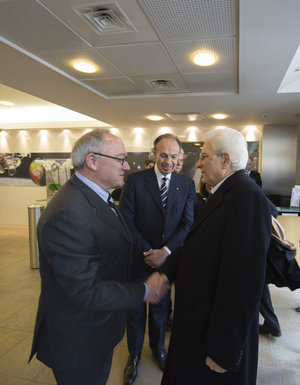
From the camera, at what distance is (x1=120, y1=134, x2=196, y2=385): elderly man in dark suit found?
233 centimetres

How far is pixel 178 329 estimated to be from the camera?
147cm

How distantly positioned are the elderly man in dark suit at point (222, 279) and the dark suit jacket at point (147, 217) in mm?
889

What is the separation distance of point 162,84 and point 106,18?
181cm

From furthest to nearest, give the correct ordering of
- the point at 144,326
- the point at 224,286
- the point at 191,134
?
the point at 191,134 < the point at 144,326 < the point at 224,286

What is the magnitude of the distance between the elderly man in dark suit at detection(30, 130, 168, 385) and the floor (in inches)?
43.1

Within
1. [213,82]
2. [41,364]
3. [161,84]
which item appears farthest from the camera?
[161,84]

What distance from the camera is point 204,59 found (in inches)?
121

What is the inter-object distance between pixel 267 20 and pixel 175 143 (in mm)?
1178

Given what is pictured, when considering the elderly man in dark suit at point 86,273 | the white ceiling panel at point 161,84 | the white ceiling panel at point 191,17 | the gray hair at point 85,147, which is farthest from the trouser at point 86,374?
the white ceiling panel at point 161,84

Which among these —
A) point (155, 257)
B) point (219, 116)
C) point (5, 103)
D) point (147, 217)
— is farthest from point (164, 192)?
point (5, 103)

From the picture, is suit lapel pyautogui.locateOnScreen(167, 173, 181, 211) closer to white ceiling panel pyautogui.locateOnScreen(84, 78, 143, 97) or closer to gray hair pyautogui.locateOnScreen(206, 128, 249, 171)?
gray hair pyautogui.locateOnScreen(206, 128, 249, 171)

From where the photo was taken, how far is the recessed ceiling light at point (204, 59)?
9.66 ft

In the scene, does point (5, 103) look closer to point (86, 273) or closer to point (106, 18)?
point (106, 18)

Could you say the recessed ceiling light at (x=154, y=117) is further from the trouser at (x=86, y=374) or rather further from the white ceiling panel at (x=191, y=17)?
the trouser at (x=86, y=374)
